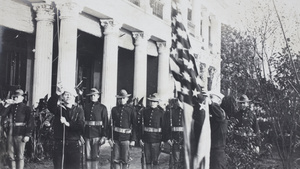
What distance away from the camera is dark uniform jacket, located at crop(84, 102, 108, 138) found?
18.3 ft

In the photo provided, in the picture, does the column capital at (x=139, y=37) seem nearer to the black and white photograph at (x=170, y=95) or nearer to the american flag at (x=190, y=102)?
the black and white photograph at (x=170, y=95)

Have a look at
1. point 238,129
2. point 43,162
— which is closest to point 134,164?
point 43,162

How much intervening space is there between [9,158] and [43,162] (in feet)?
3.07

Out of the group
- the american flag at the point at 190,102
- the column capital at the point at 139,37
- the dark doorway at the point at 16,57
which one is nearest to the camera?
the american flag at the point at 190,102

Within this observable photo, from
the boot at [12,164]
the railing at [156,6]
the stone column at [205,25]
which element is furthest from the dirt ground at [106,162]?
the railing at [156,6]

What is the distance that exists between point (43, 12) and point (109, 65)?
222 centimetres

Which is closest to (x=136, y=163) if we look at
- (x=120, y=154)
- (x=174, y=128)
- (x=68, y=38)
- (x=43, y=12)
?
(x=120, y=154)

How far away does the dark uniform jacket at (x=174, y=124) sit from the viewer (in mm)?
5664

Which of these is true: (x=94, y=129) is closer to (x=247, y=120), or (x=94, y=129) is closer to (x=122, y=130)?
(x=122, y=130)

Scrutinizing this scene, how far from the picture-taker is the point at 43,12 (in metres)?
7.22

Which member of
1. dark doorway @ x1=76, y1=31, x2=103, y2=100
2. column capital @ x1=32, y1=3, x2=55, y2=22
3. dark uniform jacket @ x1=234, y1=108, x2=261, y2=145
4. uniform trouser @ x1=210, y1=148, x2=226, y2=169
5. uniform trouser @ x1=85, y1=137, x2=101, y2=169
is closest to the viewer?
uniform trouser @ x1=210, y1=148, x2=226, y2=169

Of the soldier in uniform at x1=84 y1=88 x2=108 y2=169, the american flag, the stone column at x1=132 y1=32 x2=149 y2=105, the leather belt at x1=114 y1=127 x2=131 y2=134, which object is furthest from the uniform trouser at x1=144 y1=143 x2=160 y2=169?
the stone column at x1=132 y1=32 x2=149 y2=105

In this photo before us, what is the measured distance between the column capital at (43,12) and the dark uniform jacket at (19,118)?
261cm

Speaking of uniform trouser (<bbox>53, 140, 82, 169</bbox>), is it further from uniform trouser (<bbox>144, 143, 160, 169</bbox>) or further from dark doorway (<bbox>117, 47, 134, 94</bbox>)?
dark doorway (<bbox>117, 47, 134, 94</bbox>)
